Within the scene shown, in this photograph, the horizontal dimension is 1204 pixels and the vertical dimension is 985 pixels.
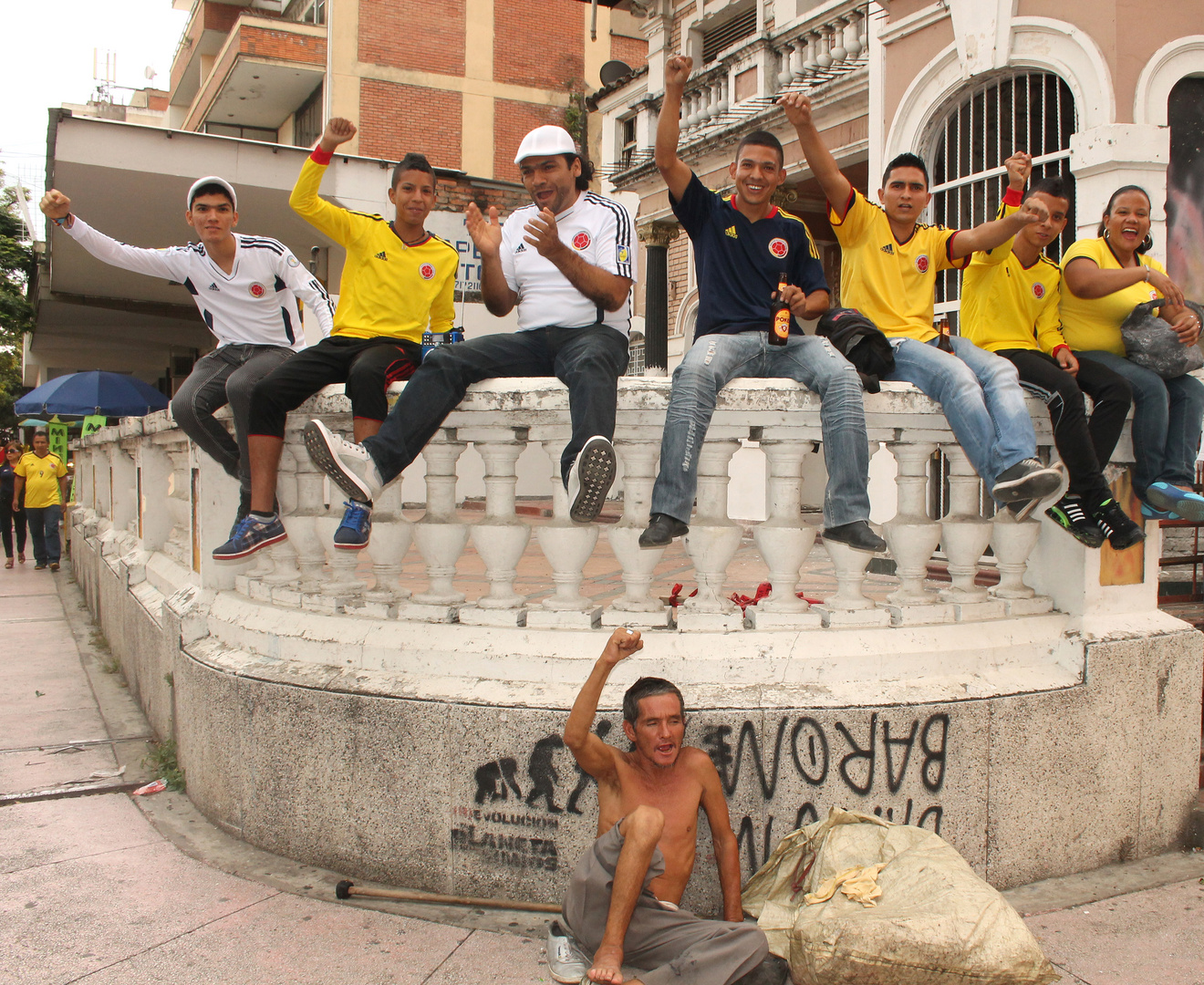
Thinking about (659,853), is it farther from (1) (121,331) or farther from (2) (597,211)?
(1) (121,331)

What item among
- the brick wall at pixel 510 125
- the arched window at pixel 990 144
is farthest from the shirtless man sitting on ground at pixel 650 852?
the brick wall at pixel 510 125

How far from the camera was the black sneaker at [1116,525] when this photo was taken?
11.6ft

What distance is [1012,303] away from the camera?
4066 mm

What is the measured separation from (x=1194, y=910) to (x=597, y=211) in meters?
3.37

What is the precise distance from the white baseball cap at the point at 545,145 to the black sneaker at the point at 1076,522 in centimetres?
237

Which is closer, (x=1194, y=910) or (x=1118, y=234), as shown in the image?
(x=1194, y=910)

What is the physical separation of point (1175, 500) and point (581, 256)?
245 centimetres

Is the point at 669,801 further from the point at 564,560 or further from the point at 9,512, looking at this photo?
the point at 9,512

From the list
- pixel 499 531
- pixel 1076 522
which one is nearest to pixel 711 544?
pixel 499 531

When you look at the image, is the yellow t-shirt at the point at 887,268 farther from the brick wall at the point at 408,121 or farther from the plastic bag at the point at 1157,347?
the brick wall at the point at 408,121

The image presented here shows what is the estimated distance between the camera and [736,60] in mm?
12484

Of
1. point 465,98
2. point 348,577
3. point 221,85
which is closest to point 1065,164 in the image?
point 348,577

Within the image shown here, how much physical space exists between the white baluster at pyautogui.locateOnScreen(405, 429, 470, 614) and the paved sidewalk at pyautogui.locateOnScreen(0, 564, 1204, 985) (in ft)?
3.52

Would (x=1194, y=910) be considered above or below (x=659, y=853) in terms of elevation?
below
